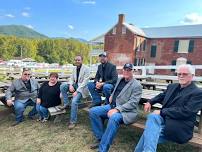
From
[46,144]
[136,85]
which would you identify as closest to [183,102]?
[136,85]

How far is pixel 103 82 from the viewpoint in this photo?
584cm

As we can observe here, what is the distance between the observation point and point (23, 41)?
79625 millimetres

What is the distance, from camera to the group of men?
145 inches

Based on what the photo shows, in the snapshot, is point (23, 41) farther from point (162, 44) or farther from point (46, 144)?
point (46, 144)

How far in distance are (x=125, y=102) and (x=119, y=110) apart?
217mm

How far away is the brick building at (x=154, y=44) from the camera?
31.2m

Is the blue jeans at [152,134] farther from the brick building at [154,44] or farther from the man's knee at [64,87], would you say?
the brick building at [154,44]

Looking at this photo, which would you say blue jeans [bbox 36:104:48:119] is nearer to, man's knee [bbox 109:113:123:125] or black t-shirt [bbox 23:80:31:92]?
black t-shirt [bbox 23:80:31:92]

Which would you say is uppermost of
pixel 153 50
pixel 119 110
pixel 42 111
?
pixel 153 50

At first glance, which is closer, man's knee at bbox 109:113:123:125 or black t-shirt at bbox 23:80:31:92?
man's knee at bbox 109:113:123:125

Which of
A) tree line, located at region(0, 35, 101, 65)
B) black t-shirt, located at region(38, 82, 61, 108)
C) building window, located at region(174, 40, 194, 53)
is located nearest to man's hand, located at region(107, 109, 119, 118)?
black t-shirt, located at region(38, 82, 61, 108)

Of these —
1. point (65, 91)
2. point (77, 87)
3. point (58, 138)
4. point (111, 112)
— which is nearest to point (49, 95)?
point (65, 91)

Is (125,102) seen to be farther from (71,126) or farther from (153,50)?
(153,50)

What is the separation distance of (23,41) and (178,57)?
57504 mm
